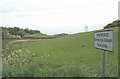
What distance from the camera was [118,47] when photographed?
81.6ft

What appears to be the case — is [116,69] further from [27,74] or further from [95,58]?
[95,58]

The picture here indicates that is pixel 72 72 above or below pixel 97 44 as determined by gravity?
below

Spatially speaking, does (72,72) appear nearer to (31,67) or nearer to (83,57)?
(31,67)

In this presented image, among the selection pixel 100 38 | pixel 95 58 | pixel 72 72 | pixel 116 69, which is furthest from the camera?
pixel 95 58

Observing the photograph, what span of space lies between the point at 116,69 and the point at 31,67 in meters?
3.50

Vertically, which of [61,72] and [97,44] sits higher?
[97,44]

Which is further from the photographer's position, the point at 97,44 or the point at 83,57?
the point at 83,57

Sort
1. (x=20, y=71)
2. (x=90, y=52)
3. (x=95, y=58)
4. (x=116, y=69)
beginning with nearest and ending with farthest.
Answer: (x=20, y=71) → (x=116, y=69) → (x=95, y=58) → (x=90, y=52)

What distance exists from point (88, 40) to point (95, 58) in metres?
10.0

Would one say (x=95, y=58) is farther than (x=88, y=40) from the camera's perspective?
No

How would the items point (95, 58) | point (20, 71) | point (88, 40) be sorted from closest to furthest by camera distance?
point (20, 71), point (95, 58), point (88, 40)

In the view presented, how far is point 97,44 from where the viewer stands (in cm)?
922

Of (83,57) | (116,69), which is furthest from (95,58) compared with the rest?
(116,69)

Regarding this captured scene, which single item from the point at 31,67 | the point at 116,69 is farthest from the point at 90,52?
the point at 31,67
